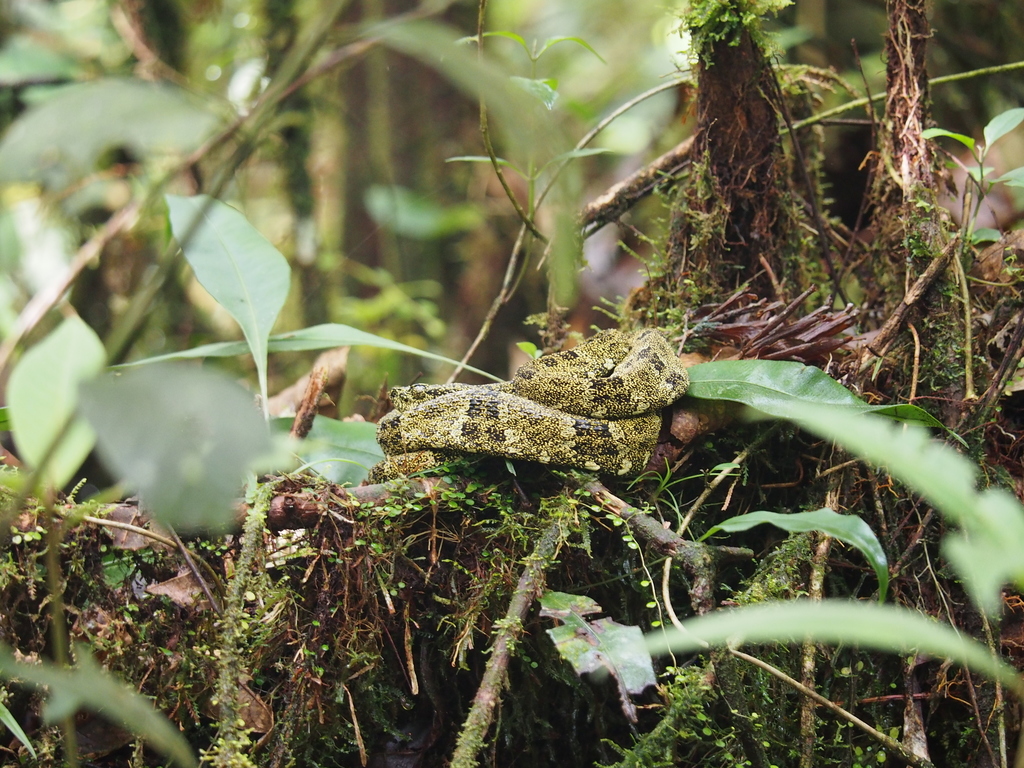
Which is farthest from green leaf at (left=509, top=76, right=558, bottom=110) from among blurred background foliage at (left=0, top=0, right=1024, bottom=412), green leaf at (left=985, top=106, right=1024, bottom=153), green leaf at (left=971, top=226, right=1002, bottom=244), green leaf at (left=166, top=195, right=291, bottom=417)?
green leaf at (left=971, top=226, right=1002, bottom=244)

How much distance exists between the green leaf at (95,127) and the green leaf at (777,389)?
150 centimetres

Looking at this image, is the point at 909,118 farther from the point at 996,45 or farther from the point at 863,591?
the point at 996,45

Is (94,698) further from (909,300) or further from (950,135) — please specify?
(950,135)

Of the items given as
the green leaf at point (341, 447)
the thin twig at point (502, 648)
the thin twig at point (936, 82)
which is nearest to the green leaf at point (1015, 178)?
the thin twig at point (936, 82)

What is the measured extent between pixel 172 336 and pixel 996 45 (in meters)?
6.15

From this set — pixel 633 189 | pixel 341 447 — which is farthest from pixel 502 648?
pixel 633 189

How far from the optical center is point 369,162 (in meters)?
6.68

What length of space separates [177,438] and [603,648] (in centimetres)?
115

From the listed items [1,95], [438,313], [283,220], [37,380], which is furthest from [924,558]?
[283,220]

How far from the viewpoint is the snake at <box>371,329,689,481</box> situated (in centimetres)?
221

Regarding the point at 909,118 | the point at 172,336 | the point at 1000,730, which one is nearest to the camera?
the point at 1000,730

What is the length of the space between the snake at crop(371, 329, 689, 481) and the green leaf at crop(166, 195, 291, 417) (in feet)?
1.69

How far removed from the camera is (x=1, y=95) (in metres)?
5.13

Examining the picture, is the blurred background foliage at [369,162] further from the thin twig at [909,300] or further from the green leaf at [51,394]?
the green leaf at [51,394]
